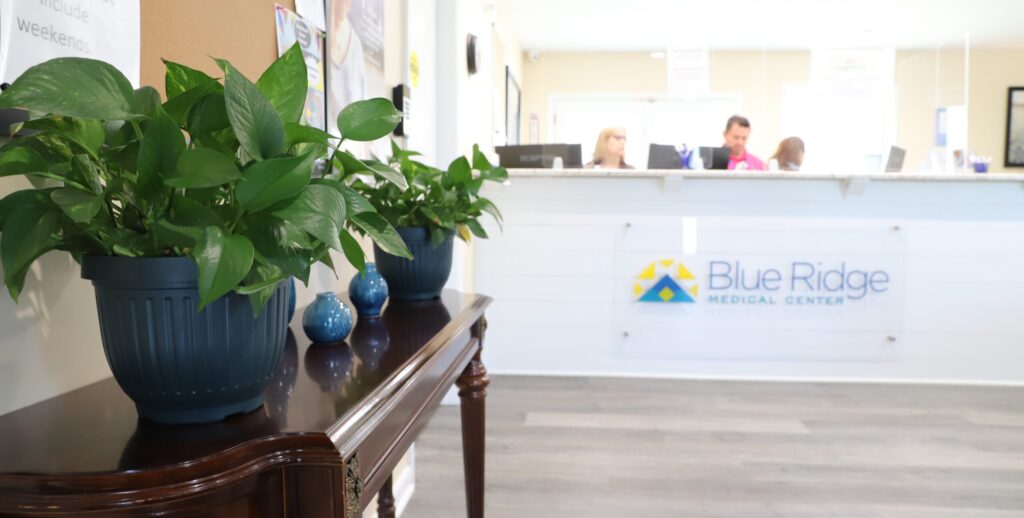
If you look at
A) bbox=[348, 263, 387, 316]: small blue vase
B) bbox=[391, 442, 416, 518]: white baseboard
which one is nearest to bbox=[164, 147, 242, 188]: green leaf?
bbox=[348, 263, 387, 316]: small blue vase

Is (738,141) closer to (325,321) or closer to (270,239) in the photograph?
(325,321)

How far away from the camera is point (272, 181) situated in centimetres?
57

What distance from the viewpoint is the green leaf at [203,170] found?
562mm

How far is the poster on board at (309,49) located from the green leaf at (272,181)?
3.01ft

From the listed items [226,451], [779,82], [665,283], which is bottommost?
[665,283]

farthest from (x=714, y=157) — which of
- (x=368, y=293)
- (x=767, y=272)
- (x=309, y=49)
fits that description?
(x=368, y=293)

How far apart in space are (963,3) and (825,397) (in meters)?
4.36

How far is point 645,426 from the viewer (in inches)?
120

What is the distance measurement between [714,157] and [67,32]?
396cm

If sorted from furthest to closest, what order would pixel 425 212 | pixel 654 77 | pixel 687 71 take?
pixel 654 77, pixel 687 71, pixel 425 212

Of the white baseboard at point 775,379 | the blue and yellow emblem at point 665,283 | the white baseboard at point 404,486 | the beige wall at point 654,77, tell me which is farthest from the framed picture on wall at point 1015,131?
the white baseboard at point 404,486

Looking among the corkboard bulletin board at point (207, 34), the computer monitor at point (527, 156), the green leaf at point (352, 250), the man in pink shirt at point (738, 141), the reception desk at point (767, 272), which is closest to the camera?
the green leaf at point (352, 250)

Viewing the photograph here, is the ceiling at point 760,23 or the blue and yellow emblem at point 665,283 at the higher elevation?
the ceiling at point 760,23

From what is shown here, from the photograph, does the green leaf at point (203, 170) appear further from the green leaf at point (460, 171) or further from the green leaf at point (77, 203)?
the green leaf at point (460, 171)
